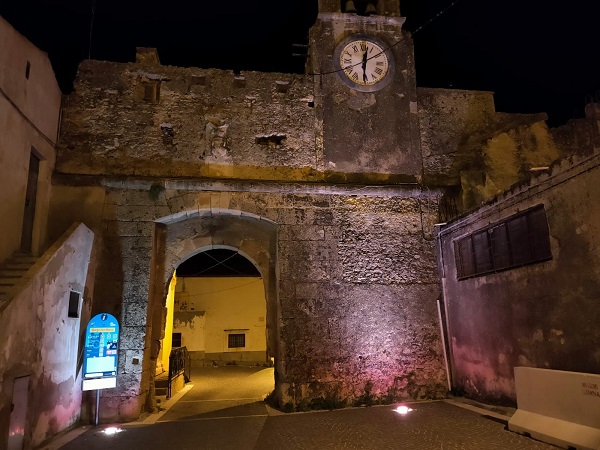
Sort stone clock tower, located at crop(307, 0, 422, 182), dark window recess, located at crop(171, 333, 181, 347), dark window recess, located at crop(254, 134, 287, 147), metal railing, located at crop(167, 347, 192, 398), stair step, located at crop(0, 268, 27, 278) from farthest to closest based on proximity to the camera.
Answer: dark window recess, located at crop(171, 333, 181, 347) → metal railing, located at crop(167, 347, 192, 398) → stone clock tower, located at crop(307, 0, 422, 182) → dark window recess, located at crop(254, 134, 287, 147) → stair step, located at crop(0, 268, 27, 278)

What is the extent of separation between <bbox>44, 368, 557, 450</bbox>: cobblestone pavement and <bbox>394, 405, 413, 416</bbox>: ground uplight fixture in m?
0.09

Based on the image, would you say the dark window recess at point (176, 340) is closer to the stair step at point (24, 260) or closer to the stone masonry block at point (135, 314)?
the stone masonry block at point (135, 314)

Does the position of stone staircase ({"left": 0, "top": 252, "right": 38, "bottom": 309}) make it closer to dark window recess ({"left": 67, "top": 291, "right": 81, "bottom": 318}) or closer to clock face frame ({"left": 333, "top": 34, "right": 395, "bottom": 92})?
dark window recess ({"left": 67, "top": 291, "right": 81, "bottom": 318})

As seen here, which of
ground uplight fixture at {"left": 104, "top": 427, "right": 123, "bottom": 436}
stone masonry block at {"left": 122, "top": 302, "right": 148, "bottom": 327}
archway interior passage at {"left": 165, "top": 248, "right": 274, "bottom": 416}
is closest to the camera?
ground uplight fixture at {"left": 104, "top": 427, "right": 123, "bottom": 436}

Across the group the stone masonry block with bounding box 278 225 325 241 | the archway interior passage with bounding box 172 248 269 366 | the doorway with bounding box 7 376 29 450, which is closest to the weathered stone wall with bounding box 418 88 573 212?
the stone masonry block with bounding box 278 225 325 241

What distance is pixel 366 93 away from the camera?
9.52m

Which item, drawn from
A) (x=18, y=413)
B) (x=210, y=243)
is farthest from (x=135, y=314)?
(x=18, y=413)

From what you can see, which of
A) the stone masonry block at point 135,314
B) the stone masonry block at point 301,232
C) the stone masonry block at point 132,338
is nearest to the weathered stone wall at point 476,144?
the stone masonry block at point 301,232

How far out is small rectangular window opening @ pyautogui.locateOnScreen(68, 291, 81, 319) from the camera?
23.0ft

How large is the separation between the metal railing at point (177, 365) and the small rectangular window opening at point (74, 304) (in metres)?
3.52

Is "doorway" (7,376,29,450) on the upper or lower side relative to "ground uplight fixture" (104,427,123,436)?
upper

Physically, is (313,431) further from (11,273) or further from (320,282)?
(11,273)

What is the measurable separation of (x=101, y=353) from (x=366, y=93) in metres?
7.41

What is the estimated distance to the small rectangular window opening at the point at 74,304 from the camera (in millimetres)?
7023
